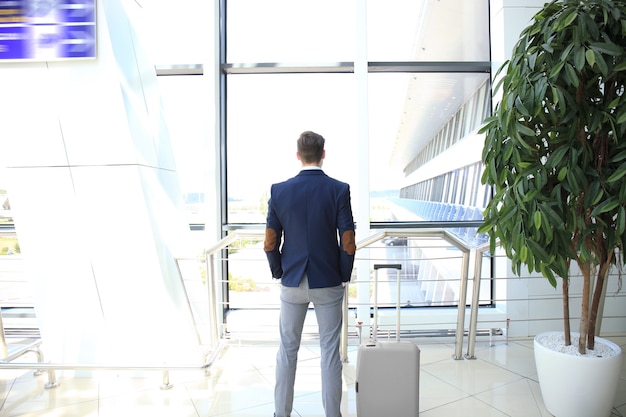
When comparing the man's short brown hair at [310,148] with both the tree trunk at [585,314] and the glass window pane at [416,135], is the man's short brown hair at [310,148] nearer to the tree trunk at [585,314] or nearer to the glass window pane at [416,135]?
the tree trunk at [585,314]

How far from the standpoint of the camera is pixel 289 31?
4.18m

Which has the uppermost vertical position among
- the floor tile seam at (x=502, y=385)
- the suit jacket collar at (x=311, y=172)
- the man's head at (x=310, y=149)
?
the man's head at (x=310, y=149)

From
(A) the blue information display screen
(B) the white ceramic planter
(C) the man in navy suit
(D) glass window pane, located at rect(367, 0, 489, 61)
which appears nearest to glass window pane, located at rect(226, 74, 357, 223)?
(D) glass window pane, located at rect(367, 0, 489, 61)

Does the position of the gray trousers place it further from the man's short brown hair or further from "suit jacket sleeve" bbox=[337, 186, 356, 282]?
the man's short brown hair

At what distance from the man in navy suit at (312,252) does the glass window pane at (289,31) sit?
7.55ft

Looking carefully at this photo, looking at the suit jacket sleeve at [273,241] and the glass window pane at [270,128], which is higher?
the glass window pane at [270,128]

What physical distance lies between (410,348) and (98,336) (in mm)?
2151

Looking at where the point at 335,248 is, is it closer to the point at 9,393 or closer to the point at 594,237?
the point at 594,237

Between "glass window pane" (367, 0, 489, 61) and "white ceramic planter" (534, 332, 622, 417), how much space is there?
2.89 metres

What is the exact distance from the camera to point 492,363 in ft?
10.6

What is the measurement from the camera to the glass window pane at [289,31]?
164 inches

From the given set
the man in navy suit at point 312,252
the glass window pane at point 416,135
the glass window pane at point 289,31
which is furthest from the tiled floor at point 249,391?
the glass window pane at point 289,31

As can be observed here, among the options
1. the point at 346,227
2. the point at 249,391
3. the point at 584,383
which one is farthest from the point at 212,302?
the point at 584,383

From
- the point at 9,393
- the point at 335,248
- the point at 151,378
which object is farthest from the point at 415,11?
the point at 9,393
